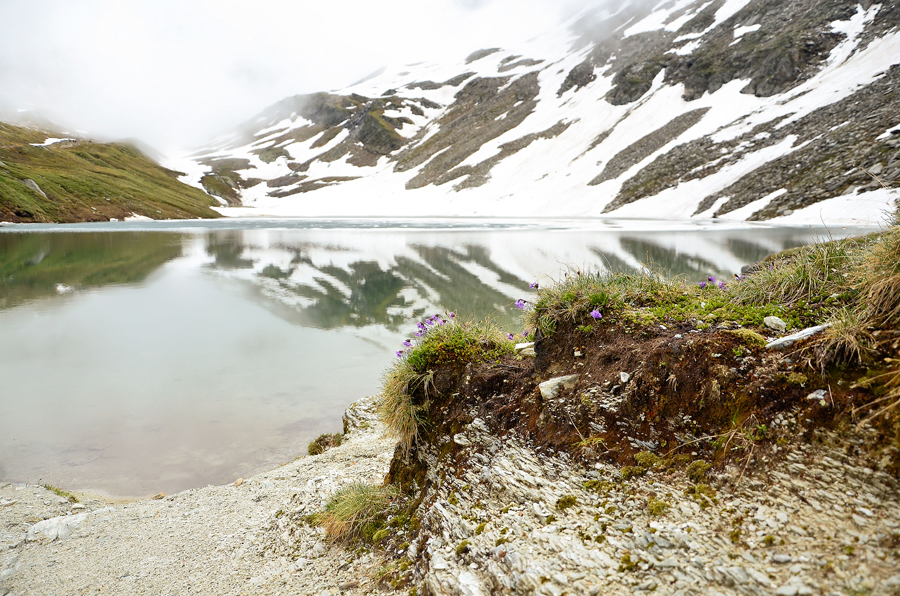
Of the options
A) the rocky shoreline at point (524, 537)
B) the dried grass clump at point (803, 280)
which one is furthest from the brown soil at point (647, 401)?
the dried grass clump at point (803, 280)

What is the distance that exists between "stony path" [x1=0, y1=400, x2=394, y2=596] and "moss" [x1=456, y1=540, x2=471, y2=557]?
88 cm

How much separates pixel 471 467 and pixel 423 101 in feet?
639

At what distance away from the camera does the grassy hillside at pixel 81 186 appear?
7100cm

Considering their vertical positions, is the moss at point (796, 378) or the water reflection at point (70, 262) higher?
the water reflection at point (70, 262)

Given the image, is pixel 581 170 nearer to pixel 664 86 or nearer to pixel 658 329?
pixel 664 86

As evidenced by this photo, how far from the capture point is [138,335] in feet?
51.9

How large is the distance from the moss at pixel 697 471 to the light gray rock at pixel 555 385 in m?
1.16

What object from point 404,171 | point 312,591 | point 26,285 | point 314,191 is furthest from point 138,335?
point 314,191

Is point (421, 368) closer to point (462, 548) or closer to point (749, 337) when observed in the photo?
point (462, 548)

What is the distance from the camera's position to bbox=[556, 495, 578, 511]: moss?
10.5ft

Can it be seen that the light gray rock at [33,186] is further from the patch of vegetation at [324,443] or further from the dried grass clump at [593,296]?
the dried grass clump at [593,296]

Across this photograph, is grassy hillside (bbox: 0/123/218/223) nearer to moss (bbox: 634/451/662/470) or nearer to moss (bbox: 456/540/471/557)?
moss (bbox: 456/540/471/557)

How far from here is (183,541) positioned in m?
5.14

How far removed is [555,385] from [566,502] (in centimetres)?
103
